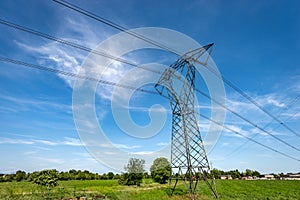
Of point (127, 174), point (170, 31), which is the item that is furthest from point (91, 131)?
point (127, 174)

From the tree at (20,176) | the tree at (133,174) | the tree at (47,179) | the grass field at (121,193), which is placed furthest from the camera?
the tree at (20,176)

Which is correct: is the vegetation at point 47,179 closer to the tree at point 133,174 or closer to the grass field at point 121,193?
the grass field at point 121,193

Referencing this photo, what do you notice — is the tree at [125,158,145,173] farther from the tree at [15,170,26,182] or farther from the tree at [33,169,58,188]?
the tree at [15,170,26,182]

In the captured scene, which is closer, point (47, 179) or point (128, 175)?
point (47, 179)

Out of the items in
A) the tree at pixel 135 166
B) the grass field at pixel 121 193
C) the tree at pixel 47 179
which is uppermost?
the tree at pixel 135 166

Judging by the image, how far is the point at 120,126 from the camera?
42.0ft

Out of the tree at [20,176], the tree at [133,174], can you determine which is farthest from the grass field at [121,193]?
the tree at [20,176]

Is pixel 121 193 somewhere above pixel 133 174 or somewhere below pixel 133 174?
below

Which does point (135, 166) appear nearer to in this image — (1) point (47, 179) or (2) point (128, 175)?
(2) point (128, 175)

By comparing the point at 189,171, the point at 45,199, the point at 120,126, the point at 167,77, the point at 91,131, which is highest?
the point at 167,77

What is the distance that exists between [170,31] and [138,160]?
35.1 metres

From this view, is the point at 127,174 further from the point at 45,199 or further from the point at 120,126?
the point at 120,126

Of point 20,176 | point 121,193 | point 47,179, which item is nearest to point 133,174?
point 47,179

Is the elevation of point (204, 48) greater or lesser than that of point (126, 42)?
greater
